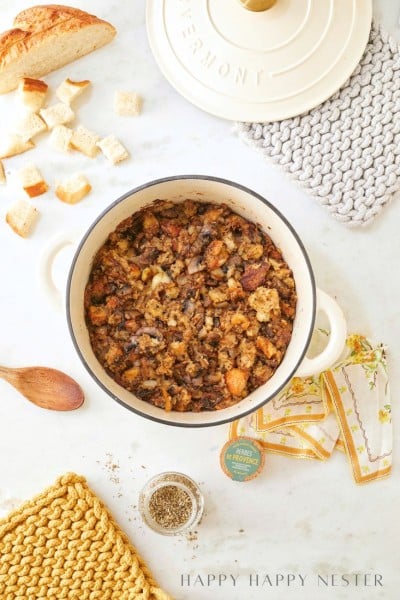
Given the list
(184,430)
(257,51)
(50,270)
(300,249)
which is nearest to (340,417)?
(184,430)

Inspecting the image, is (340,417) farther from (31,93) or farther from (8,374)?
(31,93)

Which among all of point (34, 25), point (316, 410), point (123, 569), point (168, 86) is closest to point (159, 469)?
point (123, 569)

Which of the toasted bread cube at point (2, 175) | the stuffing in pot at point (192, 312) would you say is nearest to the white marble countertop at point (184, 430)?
the toasted bread cube at point (2, 175)

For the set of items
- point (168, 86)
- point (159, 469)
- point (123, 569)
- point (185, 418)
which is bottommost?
point (123, 569)

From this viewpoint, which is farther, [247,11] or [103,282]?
[247,11]

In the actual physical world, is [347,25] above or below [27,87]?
above

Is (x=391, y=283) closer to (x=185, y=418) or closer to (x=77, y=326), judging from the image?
(x=185, y=418)
